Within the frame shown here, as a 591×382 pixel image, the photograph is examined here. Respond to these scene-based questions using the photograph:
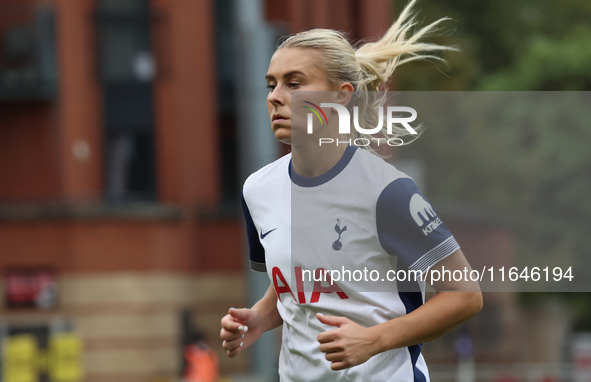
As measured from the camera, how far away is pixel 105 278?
52.9 ft

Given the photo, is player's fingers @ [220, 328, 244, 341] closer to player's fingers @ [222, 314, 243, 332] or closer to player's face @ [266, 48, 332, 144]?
player's fingers @ [222, 314, 243, 332]

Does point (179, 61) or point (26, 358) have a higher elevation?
point (179, 61)

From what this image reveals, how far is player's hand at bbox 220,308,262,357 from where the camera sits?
9.84ft

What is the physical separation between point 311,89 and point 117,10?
14.7 meters

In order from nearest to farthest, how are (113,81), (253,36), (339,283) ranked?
(339,283)
(253,36)
(113,81)

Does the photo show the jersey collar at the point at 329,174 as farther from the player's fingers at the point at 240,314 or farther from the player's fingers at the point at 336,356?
the player's fingers at the point at 336,356

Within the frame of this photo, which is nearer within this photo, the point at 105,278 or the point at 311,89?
the point at 311,89

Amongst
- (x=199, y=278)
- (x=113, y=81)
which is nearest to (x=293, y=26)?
(x=113, y=81)

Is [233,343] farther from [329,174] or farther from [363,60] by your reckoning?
[363,60]

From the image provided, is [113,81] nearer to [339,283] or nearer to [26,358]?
[26,358]

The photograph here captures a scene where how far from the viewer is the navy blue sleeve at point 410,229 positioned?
8.95 ft

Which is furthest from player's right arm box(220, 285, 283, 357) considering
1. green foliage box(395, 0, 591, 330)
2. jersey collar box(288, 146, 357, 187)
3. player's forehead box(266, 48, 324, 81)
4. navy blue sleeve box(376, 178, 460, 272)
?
green foliage box(395, 0, 591, 330)

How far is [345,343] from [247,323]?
69 cm

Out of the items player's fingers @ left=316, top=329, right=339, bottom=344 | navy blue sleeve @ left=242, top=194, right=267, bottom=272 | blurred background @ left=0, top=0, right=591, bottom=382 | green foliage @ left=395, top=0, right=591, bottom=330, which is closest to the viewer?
player's fingers @ left=316, top=329, right=339, bottom=344
